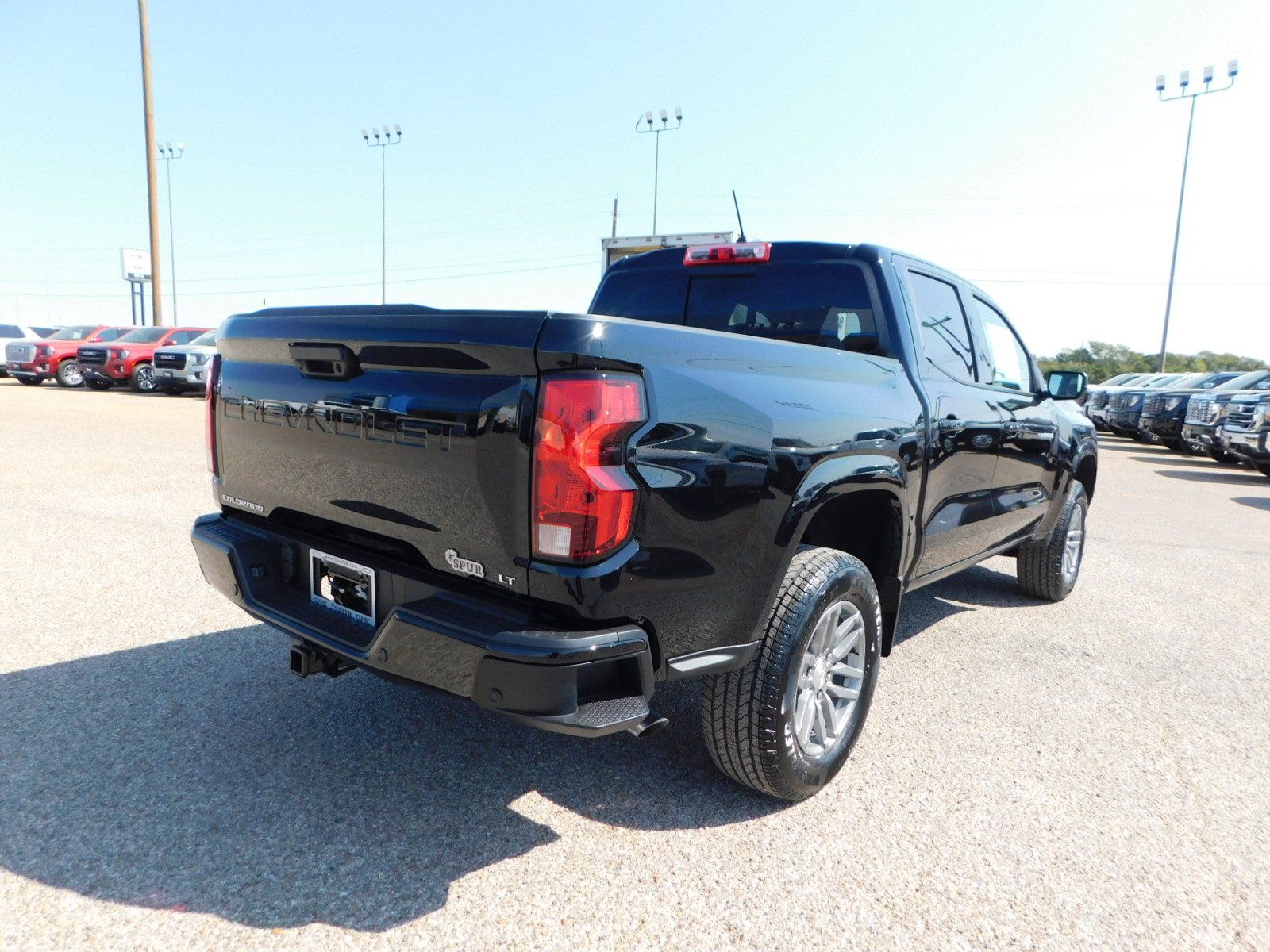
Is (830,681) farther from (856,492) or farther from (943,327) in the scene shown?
(943,327)

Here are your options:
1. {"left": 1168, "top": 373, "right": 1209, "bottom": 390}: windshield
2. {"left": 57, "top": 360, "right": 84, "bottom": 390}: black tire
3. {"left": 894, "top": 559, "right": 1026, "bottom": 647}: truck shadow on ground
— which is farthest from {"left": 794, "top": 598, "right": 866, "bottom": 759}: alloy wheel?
{"left": 57, "top": 360, "right": 84, "bottom": 390}: black tire

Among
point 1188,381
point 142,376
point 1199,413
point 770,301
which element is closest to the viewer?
point 770,301

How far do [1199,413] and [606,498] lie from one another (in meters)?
16.2

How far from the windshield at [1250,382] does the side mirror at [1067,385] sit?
13600mm

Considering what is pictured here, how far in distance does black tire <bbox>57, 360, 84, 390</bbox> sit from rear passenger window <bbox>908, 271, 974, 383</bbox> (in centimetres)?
2537

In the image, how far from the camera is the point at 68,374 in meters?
22.8

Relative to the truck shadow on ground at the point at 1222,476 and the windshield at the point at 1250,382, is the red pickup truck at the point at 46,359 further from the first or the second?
the windshield at the point at 1250,382

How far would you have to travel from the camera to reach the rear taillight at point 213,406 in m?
2.94

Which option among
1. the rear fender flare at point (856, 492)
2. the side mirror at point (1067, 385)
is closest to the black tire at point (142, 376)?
the side mirror at point (1067, 385)

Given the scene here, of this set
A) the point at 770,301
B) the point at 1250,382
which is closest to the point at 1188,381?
the point at 1250,382

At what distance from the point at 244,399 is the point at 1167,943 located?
3.10 metres

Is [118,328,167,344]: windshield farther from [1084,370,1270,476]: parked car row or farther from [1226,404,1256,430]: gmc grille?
[1226,404,1256,430]: gmc grille

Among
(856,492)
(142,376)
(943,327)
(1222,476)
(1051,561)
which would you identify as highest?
(943,327)

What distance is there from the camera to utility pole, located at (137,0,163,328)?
2333 cm
